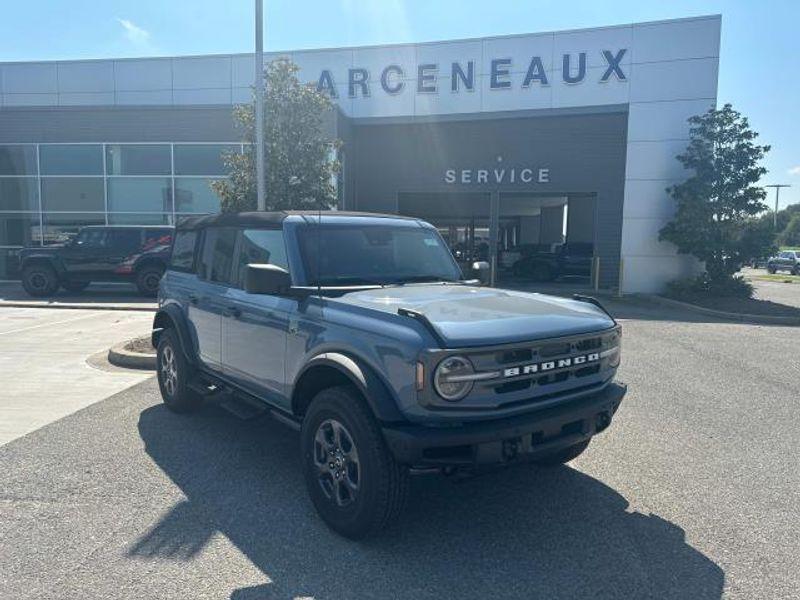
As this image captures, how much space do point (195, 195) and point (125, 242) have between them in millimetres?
4823

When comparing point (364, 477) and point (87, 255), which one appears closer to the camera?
point (364, 477)

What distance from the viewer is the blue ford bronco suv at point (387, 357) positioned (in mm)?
3104

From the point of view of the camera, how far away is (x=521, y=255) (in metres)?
23.9

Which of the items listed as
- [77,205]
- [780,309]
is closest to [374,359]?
[780,309]

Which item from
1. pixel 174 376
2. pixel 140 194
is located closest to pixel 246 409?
pixel 174 376

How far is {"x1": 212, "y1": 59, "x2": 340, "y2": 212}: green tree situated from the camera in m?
10.5

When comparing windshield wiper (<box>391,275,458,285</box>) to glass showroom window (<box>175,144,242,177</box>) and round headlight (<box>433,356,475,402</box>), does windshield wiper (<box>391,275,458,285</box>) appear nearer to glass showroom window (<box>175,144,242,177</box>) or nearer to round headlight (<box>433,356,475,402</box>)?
round headlight (<box>433,356,475,402</box>)

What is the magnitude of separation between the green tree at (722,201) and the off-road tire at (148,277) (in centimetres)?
1482

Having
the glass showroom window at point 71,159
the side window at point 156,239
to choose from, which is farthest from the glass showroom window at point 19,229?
the side window at point 156,239

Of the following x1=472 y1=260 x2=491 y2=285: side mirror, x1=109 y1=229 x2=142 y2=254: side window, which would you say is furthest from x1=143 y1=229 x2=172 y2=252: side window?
x1=472 y1=260 x2=491 y2=285: side mirror

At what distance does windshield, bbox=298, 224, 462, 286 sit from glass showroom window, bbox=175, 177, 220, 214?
16325 millimetres

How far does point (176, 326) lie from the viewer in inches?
219

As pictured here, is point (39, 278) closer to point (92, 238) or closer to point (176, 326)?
point (92, 238)

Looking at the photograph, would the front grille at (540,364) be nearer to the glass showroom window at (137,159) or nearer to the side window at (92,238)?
the side window at (92,238)
